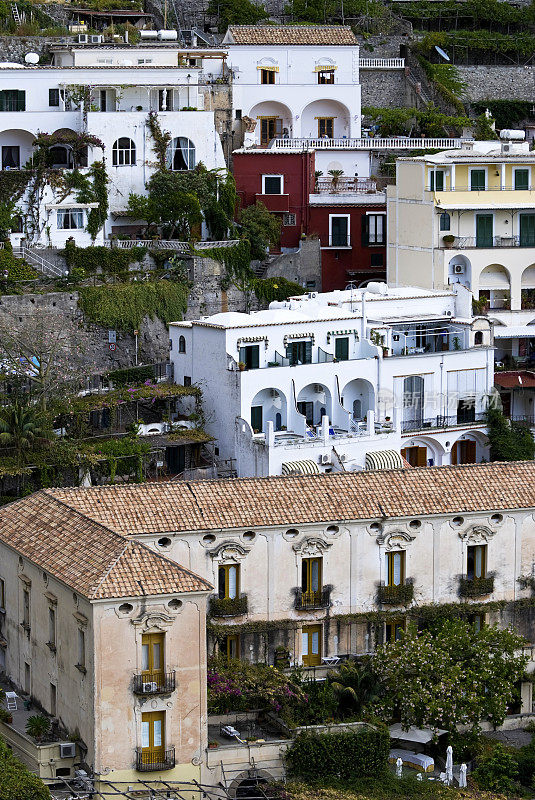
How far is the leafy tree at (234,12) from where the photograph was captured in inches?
4215

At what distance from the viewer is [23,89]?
92.6 meters

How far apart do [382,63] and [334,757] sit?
183 feet

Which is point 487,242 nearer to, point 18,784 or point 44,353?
point 44,353

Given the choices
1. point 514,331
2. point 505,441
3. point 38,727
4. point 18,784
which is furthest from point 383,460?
point 18,784

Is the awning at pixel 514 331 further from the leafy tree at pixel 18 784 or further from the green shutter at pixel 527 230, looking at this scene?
the leafy tree at pixel 18 784

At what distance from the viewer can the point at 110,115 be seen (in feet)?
299

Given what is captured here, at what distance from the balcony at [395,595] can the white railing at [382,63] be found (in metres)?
47.8

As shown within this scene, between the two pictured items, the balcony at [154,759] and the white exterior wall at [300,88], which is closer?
the balcony at [154,759]

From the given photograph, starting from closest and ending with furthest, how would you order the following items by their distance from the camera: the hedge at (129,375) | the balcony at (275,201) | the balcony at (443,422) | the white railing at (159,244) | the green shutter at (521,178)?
the balcony at (443,422)
the hedge at (129,375)
the white railing at (159,244)
the green shutter at (521,178)
the balcony at (275,201)

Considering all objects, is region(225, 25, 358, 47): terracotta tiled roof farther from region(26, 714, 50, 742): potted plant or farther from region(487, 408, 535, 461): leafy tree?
region(26, 714, 50, 742): potted plant

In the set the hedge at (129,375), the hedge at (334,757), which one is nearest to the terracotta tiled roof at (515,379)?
the hedge at (129,375)

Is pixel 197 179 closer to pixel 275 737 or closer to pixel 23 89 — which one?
pixel 23 89

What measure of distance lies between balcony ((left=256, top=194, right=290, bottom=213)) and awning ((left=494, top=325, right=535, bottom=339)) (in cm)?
1132

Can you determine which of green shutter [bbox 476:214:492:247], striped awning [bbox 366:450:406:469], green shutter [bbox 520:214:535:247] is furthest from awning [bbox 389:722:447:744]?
green shutter [bbox 520:214:535:247]
